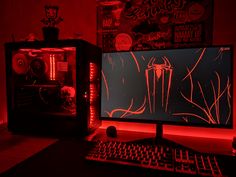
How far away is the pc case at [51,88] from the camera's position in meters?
0.98

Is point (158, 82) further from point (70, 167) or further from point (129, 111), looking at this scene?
point (70, 167)

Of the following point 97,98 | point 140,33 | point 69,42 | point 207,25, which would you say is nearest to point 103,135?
point 97,98

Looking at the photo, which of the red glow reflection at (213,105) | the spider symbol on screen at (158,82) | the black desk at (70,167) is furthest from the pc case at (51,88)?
the red glow reflection at (213,105)

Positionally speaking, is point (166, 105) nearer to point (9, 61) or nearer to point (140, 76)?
point (140, 76)

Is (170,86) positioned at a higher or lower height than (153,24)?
lower

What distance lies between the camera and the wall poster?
1105mm

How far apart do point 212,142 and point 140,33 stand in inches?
28.8

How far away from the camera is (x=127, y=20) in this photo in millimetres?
1223

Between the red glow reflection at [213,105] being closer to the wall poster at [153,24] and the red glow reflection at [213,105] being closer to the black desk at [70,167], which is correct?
the black desk at [70,167]

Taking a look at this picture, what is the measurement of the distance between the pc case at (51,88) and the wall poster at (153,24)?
0.24 metres

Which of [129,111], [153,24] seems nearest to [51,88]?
[129,111]

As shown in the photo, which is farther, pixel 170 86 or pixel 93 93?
pixel 93 93

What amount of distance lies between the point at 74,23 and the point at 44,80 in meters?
0.47

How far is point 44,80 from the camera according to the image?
1.15 m
